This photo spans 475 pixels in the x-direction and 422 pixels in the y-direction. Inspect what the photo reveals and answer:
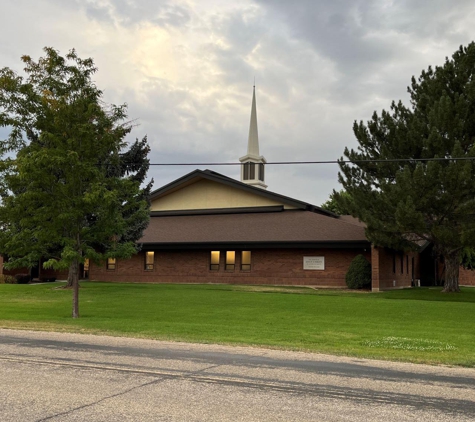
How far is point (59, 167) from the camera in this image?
58.2 feet

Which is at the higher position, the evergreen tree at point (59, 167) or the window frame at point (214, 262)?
the evergreen tree at point (59, 167)

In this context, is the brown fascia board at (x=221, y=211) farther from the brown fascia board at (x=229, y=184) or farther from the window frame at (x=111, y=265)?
the window frame at (x=111, y=265)

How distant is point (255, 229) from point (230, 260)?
275cm

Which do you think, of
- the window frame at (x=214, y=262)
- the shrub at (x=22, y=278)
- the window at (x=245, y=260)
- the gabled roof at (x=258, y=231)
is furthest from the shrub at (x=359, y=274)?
the shrub at (x=22, y=278)

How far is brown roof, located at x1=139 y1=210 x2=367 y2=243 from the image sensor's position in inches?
1378

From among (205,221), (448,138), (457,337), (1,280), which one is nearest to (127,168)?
(205,221)

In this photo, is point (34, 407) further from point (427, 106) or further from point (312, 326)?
point (427, 106)

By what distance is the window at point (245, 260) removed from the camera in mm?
37406

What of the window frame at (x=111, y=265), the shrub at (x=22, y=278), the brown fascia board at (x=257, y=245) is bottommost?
the shrub at (x=22, y=278)

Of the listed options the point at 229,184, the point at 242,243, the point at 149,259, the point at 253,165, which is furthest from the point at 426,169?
the point at 253,165

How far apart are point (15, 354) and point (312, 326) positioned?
8400 mm

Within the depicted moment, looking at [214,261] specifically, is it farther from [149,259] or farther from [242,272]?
[149,259]

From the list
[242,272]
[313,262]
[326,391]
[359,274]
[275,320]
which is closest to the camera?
[326,391]

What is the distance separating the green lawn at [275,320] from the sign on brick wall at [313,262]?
585cm
